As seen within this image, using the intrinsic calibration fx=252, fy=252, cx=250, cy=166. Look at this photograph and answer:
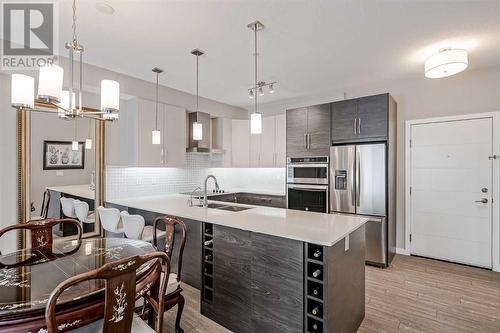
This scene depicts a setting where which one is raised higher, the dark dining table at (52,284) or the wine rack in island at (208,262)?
the dark dining table at (52,284)

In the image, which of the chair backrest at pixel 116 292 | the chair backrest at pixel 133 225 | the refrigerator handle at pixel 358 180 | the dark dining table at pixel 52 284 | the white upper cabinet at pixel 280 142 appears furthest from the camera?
the white upper cabinet at pixel 280 142

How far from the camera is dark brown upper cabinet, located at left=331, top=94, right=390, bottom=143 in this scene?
3.57 metres

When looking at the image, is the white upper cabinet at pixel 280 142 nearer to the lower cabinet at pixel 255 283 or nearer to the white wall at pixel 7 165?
the lower cabinet at pixel 255 283

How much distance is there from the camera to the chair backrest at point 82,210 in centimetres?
354

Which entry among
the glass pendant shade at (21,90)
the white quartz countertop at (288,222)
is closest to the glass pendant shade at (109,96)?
the glass pendant shade at (21,90)

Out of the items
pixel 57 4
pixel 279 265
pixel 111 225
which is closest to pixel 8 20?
pixel 57 4

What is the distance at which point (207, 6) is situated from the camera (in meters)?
2.13

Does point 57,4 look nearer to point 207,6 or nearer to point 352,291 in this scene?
point 207,6

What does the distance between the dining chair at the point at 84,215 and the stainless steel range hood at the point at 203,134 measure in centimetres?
177

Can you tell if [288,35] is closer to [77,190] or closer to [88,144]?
[88,144]

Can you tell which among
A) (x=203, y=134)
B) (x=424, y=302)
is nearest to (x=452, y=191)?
(x=424, y=302)

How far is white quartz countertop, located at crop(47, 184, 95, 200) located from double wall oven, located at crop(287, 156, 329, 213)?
3107 millimetres

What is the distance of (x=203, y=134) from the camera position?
4773 mm

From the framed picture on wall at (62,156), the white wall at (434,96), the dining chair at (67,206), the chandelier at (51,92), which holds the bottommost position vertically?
the dining chair at (67,206)
